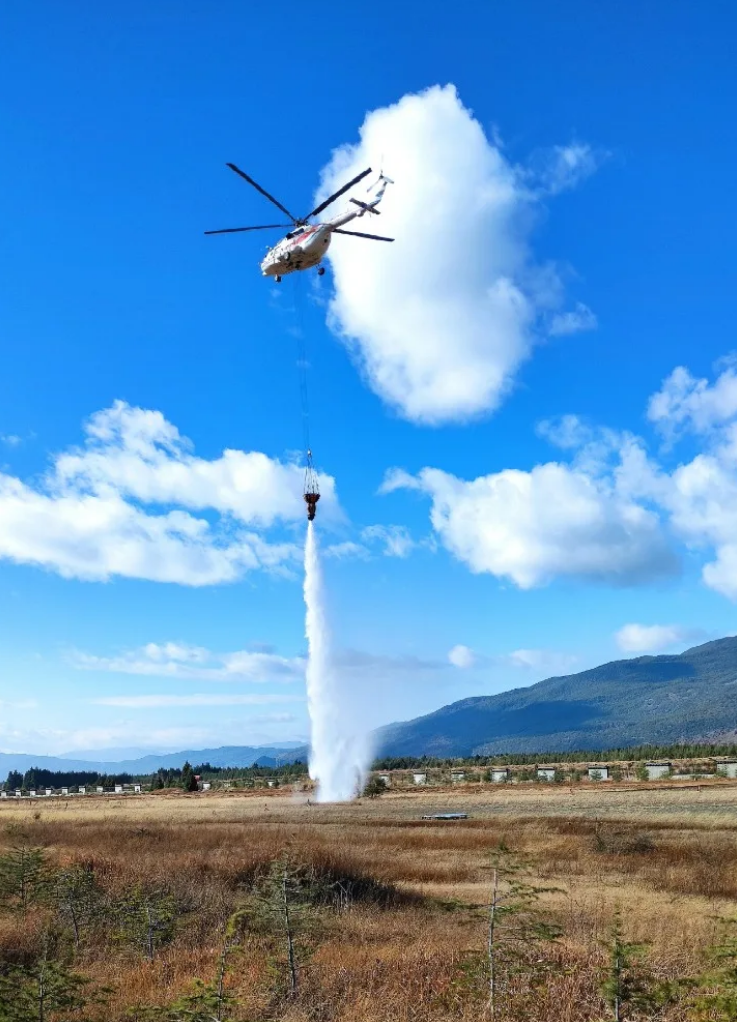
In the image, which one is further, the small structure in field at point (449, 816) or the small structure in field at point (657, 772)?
the small structure in field at point (657, 772)

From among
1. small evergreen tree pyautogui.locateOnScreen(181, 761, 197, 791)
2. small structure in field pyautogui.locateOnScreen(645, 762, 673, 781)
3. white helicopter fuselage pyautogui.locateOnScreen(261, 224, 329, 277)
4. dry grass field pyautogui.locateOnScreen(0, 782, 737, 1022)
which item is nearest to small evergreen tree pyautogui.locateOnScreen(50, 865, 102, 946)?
dry grass field pyautogui.locateOnScreen(0, 782, 737, 1022)

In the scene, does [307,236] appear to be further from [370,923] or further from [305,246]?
[370,923]

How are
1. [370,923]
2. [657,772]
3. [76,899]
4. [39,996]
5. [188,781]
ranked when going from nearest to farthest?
[39,996], [370,923], [76,899], [657,772], [188,781]

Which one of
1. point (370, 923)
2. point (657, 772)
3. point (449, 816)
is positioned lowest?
point (657, 772)

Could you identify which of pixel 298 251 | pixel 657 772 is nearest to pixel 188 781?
pixel 657 772

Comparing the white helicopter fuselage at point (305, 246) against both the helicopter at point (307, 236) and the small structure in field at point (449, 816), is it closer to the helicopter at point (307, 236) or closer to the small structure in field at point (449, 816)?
the helicopter at point (307, 236)

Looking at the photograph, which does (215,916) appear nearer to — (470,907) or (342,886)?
(342,886)

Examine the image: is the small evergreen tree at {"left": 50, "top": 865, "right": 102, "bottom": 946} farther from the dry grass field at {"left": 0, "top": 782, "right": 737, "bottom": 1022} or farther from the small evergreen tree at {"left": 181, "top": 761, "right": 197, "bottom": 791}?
the small evergreen tree at {"left": 181, "top": 761, "right": 197, "bottom": 791}

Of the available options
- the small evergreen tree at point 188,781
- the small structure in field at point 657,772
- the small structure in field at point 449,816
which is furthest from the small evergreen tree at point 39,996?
the small evergreen tree at point 188,781

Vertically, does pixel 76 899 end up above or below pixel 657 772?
above
